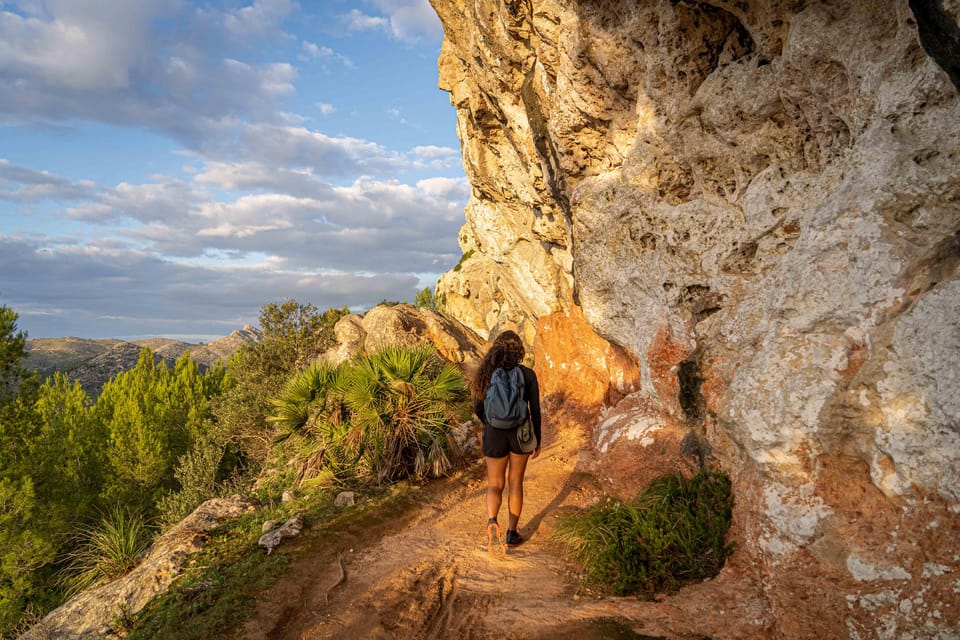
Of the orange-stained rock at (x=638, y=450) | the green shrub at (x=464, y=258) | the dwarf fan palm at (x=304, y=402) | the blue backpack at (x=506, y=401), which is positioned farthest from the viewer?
the green shrub at (x=464, y=258)

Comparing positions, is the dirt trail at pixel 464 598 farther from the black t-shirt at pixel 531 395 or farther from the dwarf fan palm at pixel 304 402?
the dwarf fan palm at pixel 304 402

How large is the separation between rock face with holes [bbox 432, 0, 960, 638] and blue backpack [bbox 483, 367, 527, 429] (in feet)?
6.46

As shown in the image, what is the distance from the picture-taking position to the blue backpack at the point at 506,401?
5.31 meters

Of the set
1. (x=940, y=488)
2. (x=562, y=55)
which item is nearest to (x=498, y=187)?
(x=562, y=55)

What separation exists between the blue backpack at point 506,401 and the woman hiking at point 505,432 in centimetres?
6

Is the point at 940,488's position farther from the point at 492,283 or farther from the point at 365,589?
the point at 492,283

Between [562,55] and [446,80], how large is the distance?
941 cm

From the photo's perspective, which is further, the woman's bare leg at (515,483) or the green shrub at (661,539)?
the woman's bare leg at (515,483)

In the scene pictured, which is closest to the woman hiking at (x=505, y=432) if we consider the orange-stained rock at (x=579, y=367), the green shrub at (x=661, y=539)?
the green shrub at (x=661, y=539)

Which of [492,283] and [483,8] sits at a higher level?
[483,8]

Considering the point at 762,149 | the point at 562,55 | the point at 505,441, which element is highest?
the point at 562,55

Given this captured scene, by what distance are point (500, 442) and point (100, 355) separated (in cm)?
9766

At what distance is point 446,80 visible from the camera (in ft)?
55.2

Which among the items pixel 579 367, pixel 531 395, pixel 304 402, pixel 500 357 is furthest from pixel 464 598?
pixel 579 367
